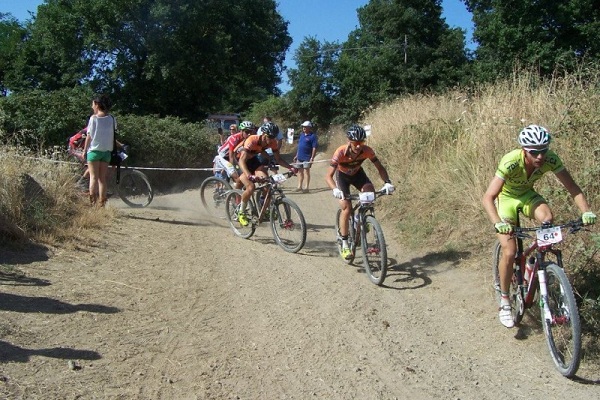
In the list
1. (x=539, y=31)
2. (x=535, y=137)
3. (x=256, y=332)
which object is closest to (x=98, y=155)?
(x=256, y=332)

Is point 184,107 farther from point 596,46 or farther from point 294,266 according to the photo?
point 294,266

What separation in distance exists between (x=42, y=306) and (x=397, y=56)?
92.0 ft

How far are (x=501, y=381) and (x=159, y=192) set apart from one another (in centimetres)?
1267

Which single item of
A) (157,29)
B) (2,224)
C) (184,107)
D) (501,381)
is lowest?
(501,381)

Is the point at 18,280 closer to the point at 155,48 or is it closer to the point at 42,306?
the point at 42,306

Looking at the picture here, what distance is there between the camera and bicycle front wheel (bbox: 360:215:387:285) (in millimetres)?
6605

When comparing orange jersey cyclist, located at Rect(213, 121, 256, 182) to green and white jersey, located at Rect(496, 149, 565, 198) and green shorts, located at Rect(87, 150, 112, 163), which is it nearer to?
green shorts, located at Rect(87, 150, 112, 163)

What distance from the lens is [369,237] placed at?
23.0 ft

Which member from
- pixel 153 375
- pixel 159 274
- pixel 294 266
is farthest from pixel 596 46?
pixel 153 375

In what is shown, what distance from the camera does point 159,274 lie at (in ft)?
21.7

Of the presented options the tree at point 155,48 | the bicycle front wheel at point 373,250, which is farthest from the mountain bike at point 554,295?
the tree at point 155,48

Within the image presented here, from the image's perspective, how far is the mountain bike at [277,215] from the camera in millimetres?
8198

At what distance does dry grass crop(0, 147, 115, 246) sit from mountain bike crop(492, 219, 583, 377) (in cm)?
553

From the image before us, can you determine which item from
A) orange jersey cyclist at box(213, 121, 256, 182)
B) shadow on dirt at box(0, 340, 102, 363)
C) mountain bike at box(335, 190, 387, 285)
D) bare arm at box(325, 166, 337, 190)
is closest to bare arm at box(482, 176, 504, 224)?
mountain bike at box(335, 190, 387, 285)
